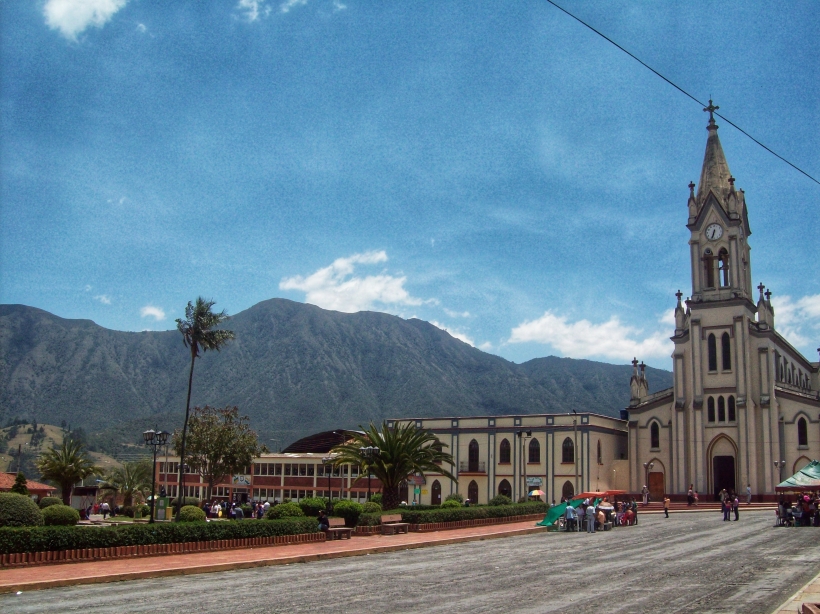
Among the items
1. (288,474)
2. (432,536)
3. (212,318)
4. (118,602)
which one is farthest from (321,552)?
(288,474)

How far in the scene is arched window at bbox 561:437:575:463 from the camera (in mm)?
60938

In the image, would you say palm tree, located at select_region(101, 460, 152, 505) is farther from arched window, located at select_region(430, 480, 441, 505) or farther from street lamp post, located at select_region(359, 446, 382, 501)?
street lamp post, located at select_region(359, 446, 382, 501)

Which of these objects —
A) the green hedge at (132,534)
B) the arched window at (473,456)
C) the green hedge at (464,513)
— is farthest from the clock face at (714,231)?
the green hedge at (132,534)

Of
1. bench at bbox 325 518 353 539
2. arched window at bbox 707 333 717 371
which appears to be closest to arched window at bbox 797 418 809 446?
arched window at bbox 707 333 717 371

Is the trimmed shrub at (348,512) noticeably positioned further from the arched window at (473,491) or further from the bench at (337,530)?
the arched window at (473,491)

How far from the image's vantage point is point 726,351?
60.8m

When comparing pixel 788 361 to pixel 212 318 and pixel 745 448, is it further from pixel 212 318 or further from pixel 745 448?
pixel 212 318

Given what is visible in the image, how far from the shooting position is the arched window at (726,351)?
60.5 m

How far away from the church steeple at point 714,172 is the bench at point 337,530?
152 feet

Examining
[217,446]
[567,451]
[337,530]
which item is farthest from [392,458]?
[567,451]

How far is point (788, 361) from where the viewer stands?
2643 inches

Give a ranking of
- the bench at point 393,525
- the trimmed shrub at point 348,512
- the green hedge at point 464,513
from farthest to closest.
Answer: the green hedge at point 464,513, the trimmed shrub at point 348,512, the bench at point 393,525

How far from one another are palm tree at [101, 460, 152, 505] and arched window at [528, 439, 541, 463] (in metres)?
32.1

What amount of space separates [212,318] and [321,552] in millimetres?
26243
